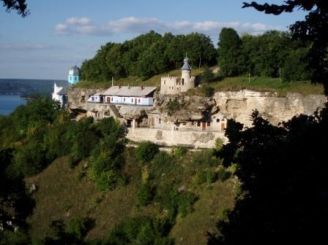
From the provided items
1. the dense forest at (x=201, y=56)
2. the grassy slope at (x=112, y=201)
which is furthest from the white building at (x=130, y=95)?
the grassy slope at (x=112, y=201)

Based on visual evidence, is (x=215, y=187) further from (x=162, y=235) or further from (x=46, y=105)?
(x=46, y=105)

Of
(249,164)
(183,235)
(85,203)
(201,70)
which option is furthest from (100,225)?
(249,164)

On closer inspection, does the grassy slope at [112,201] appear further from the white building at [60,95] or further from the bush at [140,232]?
the white building at [60,95]

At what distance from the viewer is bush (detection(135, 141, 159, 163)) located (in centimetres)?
3319

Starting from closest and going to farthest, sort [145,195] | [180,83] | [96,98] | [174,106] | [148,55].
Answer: [145,195] < [174,106] < [180,83] < [96,98] < [148,55]

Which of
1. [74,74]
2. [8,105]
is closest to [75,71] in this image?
[74,74]

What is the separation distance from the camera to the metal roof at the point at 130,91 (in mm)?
37281

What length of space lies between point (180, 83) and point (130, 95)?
3.68m

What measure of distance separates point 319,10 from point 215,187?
22.3 m

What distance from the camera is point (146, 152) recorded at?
33156 mm

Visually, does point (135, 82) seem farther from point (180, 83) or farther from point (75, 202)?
point (75, 202)

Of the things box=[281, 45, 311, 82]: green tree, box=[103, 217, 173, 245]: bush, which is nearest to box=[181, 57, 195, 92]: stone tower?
box=[281, 45, 311, 82]: green tree

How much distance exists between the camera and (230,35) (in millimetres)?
36281

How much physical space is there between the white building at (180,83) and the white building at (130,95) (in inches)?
40.4
